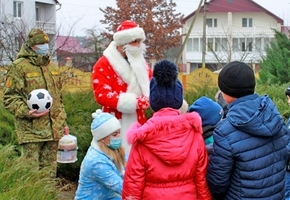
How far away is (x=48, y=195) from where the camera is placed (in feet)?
13.1

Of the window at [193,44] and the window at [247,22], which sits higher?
the window at [247,22]

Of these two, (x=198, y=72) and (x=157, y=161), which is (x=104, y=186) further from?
(x=198, y=72)

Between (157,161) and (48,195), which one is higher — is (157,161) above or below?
above

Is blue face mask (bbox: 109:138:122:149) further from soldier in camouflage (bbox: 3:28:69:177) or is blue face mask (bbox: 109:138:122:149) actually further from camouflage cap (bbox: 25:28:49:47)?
camouflage cap (bbox: 25:28:49:47)

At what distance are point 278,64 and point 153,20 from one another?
99.7ft

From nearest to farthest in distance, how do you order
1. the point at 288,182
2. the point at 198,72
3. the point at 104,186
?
the point at 104,186 → the point at 288,182 → the point at 198,72

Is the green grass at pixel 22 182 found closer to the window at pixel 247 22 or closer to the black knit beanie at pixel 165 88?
the black knit beanie at pixel 165 88

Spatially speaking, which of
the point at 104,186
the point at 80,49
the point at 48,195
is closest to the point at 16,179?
the point at 48,195

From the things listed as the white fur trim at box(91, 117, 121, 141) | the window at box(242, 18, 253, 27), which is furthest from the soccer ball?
the window at box(242, 18, 253, 27)

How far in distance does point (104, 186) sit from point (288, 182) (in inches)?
70.4

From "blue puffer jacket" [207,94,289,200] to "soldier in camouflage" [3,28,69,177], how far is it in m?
2.35

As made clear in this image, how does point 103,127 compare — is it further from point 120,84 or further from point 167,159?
point 120,84

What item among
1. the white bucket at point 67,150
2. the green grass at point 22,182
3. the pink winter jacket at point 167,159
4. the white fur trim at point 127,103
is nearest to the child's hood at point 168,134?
the pink winter jacket at point 167,159

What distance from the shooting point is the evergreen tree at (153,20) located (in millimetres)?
41812
